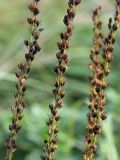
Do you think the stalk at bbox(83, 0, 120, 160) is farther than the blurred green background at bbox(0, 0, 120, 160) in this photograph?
No

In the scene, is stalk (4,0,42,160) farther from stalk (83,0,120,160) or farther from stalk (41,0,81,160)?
stalk (83,0,120,160)

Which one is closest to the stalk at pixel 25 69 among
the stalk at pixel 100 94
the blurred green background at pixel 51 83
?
the stalk at pixel 100 94

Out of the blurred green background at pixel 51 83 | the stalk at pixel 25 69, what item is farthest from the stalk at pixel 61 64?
the blurred green background at pixel 51 83

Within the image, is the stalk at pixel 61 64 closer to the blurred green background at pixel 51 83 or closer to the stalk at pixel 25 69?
the stalk at pixel 25 69

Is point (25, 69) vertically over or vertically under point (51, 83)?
under

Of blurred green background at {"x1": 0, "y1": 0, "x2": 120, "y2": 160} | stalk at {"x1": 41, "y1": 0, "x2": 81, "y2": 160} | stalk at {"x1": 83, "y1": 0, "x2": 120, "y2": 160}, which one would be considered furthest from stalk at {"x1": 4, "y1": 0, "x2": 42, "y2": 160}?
blurred green background at {"x1": 0, "y1": 0, "x2": 120, "y2": 160}

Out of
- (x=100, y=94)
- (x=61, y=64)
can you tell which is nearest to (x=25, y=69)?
(x=61, y=64)

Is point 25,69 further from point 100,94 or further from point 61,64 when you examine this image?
point 100,94

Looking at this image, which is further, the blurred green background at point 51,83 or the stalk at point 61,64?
the blurred green background at point 51,83

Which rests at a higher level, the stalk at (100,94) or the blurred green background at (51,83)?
the blurred green background at (51,83)
